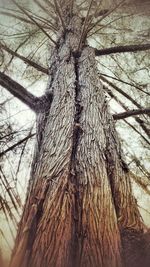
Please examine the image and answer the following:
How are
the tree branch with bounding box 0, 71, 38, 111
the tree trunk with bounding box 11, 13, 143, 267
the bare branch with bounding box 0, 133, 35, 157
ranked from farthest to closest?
the bare branch with bounding box 0, 133, 35, 157
the tree branch with bounding box 0, 71, 38, 111
the tree trunk with bounding box 11, 13, 143, 267

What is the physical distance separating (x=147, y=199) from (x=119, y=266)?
212 cm

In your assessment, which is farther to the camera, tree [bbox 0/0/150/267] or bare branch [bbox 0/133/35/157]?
bare branch [bbox 0/133/35/157]

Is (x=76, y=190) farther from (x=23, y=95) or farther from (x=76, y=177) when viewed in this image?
(x=23, y=95)

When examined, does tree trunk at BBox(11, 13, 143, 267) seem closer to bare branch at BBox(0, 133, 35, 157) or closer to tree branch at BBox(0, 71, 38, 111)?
tree branch at BBox(0, 71, 38, 111)

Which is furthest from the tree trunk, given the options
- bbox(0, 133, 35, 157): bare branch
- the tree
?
bbox(0, 133, 35, 157): bare branch

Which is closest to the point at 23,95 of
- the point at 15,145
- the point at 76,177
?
the point at 15,145

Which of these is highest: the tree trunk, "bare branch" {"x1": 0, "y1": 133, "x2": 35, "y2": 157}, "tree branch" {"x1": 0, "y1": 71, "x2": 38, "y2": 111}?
"bare branch" {"x1": 0, "y1": 133, "x2": 35, "y2": 157}

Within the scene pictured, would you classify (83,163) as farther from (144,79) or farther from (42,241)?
(144,79)

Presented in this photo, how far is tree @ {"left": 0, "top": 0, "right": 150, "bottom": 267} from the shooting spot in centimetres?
131

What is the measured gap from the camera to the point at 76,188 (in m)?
1.58

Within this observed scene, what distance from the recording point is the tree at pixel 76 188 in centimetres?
131

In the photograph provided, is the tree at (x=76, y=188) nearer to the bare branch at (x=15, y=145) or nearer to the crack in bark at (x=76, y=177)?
the crack in bark at (x=76, y=177)

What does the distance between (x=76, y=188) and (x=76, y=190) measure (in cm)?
1

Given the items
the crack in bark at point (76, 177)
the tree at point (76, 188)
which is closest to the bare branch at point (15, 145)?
the tree at point (76, 188)
